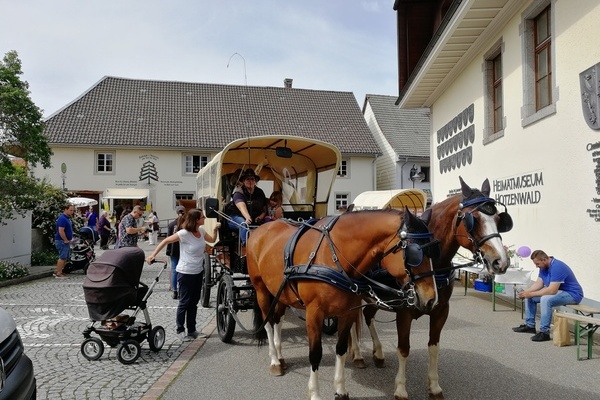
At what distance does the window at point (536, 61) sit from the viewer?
326 inches

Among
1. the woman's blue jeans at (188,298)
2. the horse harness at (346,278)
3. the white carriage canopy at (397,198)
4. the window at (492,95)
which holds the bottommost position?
the woman's blue jeans at (188,298)

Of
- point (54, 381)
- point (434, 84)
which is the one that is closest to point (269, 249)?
point (54, 381)

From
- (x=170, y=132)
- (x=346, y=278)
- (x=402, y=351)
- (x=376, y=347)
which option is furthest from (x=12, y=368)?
(x=170, y=132)

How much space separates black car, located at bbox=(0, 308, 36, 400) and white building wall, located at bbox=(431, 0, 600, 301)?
6.90 meters

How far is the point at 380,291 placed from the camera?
422 cm

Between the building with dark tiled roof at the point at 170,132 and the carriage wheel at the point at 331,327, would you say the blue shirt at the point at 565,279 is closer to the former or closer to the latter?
the carriage wheel at the point at 331,327

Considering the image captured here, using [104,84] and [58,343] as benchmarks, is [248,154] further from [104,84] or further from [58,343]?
[104,84]

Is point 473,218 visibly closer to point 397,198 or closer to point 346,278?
point 346,278

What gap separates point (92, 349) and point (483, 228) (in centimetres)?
450

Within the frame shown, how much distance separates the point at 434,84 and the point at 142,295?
417 inches

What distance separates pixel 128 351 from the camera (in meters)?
5.53

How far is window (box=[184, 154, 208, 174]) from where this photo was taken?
3234 centimetres

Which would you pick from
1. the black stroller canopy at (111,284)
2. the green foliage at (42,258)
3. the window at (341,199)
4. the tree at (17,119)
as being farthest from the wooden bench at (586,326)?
the window at (341,199)

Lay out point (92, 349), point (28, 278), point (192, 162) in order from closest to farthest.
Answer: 1. point (92, 349)
2. point (28, 278)
3. point (192, 162)
